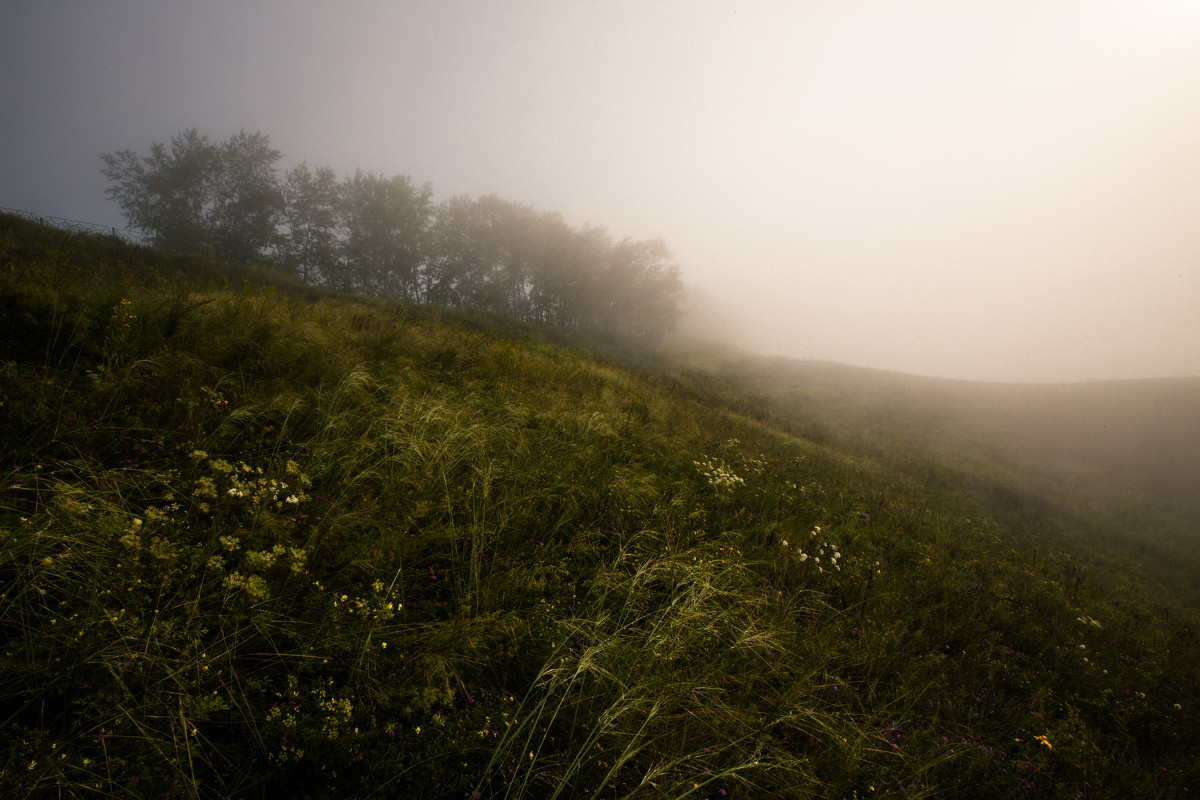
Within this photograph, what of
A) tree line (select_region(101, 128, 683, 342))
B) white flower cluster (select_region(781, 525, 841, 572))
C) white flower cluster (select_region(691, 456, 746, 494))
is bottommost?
white flower cluster (select_region(781, 525, 841, 572))

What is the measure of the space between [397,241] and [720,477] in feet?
113

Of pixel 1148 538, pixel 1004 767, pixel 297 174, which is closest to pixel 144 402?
pixel 1004 767

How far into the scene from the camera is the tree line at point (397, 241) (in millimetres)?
29641

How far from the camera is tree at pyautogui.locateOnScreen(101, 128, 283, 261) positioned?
95.5 feet

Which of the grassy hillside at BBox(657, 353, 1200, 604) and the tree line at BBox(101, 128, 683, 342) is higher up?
the tree line at BBox(101, 128, 683, 342)

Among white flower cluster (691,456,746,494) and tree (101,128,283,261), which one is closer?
white flower cluster (691,456,746,494)

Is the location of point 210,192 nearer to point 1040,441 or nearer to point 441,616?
point 441,616

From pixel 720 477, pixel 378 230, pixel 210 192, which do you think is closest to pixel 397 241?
pixel 378 230

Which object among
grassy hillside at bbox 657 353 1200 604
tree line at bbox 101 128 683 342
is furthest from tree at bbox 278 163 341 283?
grassy hillside at bbox 657 353 1200 604

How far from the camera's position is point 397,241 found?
31422 millimetres

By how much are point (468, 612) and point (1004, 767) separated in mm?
3533

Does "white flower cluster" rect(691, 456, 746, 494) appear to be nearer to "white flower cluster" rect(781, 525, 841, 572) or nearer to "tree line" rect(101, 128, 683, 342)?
"white flower cluster" rect(781, 525, 841, 572)

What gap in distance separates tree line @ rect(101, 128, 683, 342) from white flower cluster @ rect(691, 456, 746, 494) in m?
28.5

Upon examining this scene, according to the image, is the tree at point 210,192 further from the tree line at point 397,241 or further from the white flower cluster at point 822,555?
the white flower cluster at point 822,555
